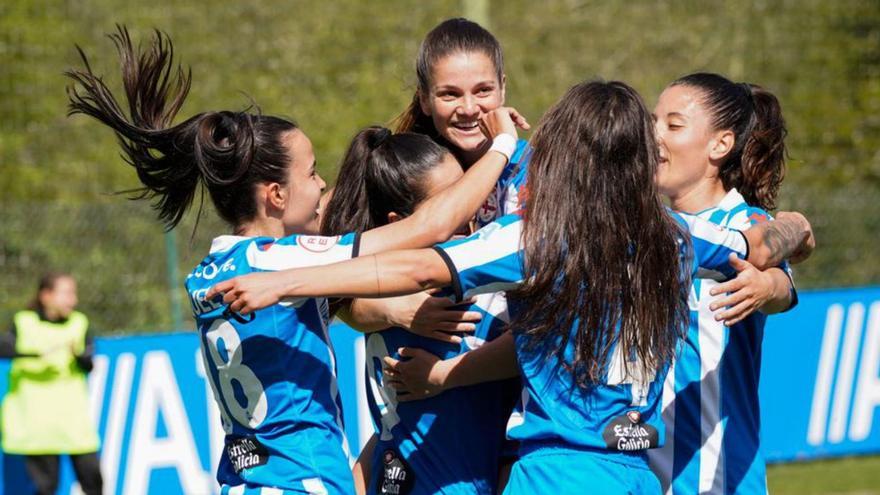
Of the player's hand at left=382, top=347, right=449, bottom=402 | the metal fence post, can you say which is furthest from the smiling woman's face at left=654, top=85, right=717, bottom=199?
the metal fence post

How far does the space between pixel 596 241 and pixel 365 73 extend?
29.8 feet

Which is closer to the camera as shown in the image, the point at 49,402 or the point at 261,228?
the point at 261,228

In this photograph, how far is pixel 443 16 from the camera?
464 inches

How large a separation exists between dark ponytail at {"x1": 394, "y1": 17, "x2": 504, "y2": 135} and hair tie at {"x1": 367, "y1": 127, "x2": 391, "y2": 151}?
1.19 feet

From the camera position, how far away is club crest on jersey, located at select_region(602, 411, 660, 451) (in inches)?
119

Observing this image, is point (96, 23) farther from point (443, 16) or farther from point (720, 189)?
point (720, 189)

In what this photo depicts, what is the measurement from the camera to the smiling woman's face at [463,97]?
388cm

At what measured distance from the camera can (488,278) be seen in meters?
2.99

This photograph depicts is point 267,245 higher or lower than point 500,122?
lower

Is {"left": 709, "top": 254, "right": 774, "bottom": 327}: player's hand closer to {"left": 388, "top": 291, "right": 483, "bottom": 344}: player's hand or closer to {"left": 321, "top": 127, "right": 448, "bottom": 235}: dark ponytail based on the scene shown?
{"left": 388, "top": 291, "right": 483, "bottom": 344}: player's hand

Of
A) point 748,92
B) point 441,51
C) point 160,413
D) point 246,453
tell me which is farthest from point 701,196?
point 160,413

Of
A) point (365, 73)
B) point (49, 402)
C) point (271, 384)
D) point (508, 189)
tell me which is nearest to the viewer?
point (271, 384)

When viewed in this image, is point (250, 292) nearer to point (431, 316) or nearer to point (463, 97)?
point (431, 316)

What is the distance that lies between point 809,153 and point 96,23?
7091 millimetres
